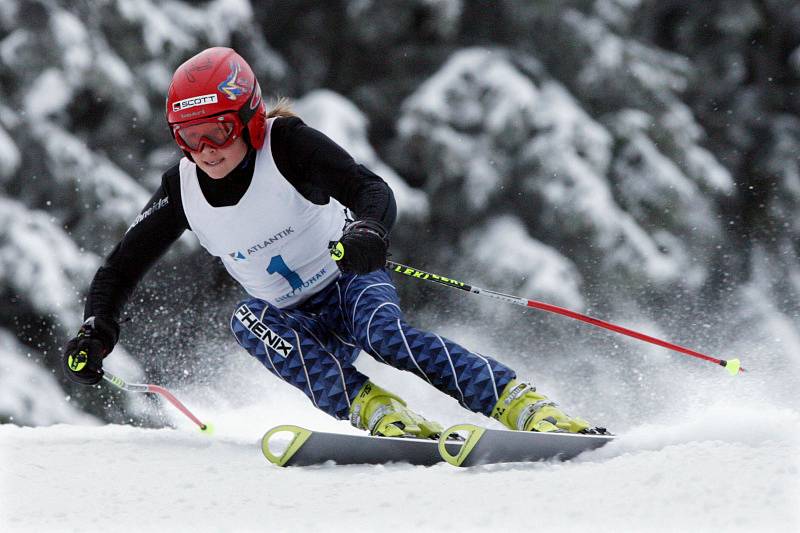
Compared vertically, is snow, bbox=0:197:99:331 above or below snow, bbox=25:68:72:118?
below

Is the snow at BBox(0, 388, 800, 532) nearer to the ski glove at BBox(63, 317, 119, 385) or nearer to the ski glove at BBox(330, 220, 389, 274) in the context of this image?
the ski glove at BBox(63, 317, 119, 385)

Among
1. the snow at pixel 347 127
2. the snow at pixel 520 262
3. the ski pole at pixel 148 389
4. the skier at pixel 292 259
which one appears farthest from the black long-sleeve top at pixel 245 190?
the snow at pixel 347 127

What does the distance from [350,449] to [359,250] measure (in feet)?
2.01

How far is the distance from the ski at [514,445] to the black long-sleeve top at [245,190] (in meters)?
0.77

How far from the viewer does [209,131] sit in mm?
3203

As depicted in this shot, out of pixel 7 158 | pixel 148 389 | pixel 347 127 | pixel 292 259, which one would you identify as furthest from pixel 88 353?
pixel 347 127

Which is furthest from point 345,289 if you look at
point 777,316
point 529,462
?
point 777,316

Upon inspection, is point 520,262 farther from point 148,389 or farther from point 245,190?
point 245,190

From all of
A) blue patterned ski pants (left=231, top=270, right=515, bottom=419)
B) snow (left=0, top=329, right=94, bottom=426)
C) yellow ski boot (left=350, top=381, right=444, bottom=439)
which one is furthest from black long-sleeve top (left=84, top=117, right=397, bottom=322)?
snow (left=0, top=329, right=94, bottom=426)

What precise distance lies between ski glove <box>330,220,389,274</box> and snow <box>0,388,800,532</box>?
600mm

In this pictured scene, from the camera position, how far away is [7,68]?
7.20m

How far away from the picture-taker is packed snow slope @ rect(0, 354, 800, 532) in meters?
2.02

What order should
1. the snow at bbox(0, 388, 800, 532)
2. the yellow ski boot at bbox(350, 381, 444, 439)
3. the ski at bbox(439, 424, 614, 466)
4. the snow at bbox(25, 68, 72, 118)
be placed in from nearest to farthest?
the snow at bbox(0, 388, 800, 532)
the ski at bbox(439, 424, 614, 466)
the yellow ski boot at bbox(350, 381, 444, 439)
the snow at bbox(25, 68, 72, 118)

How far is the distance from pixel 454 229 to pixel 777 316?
353 centimetres
